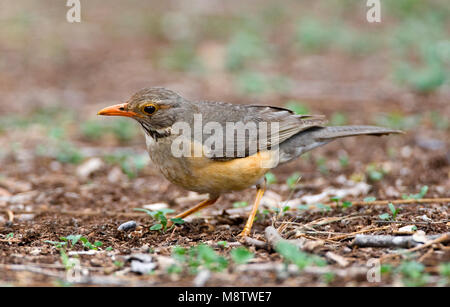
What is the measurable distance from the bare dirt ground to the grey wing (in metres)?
0.75

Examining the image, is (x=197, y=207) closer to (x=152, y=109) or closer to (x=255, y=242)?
(x=152, y=109)

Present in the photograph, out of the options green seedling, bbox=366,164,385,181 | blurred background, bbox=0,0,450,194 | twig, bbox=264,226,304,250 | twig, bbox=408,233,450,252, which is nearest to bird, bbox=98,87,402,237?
twig, bbox=264,226,304,250

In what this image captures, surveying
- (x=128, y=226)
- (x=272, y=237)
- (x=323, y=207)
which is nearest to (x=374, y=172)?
(x=323, y=207)

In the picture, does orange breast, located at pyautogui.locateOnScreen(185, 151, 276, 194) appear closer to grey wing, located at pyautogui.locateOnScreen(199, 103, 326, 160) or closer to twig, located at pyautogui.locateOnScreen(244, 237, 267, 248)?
grey wing, located at pyautogui.locateOnScreen(199, 103, 326, 160)

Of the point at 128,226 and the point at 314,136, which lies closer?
the point at 128,226

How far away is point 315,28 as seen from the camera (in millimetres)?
14672

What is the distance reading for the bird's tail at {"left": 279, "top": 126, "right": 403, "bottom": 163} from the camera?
22.3ft

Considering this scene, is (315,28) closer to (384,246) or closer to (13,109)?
(13,109)

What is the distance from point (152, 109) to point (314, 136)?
6.41 feet

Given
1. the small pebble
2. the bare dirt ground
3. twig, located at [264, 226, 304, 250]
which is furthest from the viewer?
the small pebble

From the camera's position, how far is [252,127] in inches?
258

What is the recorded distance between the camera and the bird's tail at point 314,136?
6.81 metres

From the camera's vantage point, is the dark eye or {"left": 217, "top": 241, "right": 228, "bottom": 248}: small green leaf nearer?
{"left": 217, "top": 241, "right": 228, "bottom": 248}: small green leaf

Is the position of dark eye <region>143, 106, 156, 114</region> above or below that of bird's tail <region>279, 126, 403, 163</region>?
above
